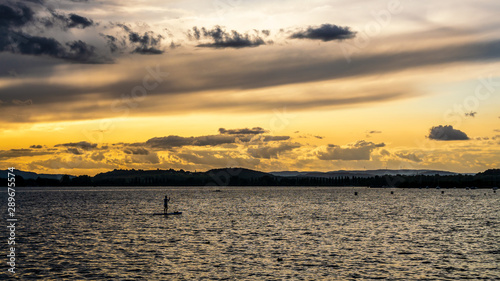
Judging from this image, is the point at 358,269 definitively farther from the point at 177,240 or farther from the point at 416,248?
the point at 177,240

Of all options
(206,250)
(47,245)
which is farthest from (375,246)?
(47,245)

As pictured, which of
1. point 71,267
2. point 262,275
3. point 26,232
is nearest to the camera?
point 262,275

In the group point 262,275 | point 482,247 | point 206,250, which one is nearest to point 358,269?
point 262,275

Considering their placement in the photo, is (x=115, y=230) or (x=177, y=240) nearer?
(x=177, y=240)

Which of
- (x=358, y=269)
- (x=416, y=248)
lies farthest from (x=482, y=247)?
(x=358, y=269)

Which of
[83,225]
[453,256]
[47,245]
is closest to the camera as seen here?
[453,256]

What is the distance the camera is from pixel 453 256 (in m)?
59.6

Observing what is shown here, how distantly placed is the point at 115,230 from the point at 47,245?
19.8 metres

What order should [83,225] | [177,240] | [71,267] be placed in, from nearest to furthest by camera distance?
[71,267] < [177,240] < [83,225]

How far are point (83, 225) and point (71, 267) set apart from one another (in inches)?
1995

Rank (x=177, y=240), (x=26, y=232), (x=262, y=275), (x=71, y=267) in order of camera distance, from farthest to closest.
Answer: (x=26, y=232) → (x=177, y=240) → (x=71, y=267) → (x=262, y=275)

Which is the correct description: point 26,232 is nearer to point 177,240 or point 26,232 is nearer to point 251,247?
point 177,240

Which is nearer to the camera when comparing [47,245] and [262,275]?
[262,275]

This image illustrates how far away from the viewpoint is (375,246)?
6731cm
